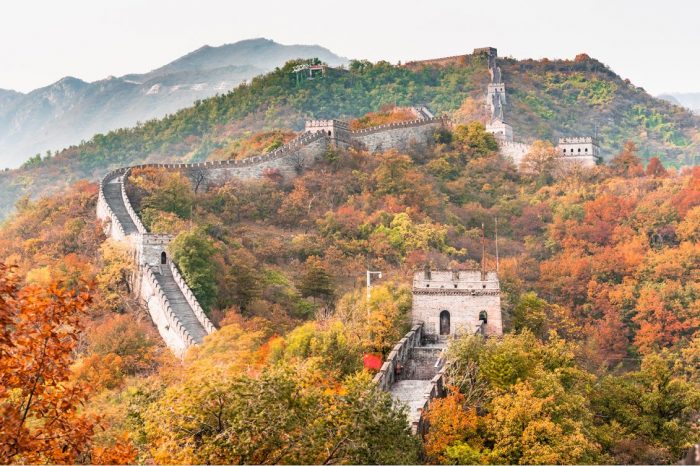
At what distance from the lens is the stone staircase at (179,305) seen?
124ft

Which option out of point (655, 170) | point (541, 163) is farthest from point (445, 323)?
point (655, 170)

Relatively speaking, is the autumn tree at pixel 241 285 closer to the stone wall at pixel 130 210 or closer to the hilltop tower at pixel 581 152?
the stone wall at pixel 130 210

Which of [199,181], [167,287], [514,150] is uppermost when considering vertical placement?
[514,150]

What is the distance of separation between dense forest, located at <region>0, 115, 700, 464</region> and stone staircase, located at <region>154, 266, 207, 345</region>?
78 cm

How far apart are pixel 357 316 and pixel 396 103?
78.5m

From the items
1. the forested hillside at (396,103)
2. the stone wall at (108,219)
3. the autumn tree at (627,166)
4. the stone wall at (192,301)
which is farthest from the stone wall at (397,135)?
the stone wall at (192,301)

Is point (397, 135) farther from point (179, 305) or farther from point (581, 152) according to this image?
point (179, 305)

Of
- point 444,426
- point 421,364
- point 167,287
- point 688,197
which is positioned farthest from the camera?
point 688,197

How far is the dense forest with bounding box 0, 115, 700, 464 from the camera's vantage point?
1658 centimetres

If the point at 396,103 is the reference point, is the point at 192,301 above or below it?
below

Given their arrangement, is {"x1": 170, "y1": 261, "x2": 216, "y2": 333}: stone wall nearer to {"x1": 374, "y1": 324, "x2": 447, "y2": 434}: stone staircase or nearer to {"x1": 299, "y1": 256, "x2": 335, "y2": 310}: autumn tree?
{"x1": 299, "y1": 256, "x2": 335, "y2": 310}: autumn tree

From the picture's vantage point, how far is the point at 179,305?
40.4 metres

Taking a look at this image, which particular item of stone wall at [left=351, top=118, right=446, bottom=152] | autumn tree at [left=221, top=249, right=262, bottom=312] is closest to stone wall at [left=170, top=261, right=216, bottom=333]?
autumn tree at [left=221, top=249, right=262, bottom=312]

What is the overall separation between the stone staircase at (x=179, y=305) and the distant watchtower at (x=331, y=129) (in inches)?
1136
